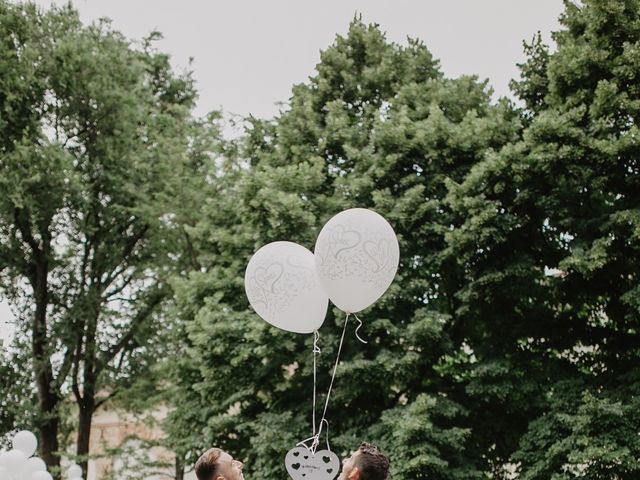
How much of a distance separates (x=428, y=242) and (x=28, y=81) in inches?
343

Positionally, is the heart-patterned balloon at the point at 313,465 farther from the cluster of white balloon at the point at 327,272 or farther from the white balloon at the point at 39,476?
the white balloon at the point at 39,476

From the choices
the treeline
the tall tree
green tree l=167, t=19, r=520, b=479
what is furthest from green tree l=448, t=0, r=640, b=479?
the tall tree

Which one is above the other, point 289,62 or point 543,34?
point 289,62

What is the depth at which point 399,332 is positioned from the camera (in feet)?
33.3

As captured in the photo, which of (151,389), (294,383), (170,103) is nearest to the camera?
(294,383)

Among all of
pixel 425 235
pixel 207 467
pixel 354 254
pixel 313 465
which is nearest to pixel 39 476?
pixel 313 465

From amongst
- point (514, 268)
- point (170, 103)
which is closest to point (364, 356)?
point (514, 268)

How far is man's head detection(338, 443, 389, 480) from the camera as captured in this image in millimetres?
3176

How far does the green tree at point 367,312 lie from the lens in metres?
10.1

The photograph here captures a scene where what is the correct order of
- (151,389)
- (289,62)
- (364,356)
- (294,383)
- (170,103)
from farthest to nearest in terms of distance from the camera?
(170,103)
(151,389)
(289,62)
(294,383)
(364,356)

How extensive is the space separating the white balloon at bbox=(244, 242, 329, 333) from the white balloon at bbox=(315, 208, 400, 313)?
21 cm

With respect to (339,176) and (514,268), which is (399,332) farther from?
(339,176)

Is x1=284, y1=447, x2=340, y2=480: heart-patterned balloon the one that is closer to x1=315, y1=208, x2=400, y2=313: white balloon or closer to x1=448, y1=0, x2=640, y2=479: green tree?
x1=315, y1=208, x2=400, y2=313: white balloon

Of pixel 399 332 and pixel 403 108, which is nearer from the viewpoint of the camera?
pixel 399 332
